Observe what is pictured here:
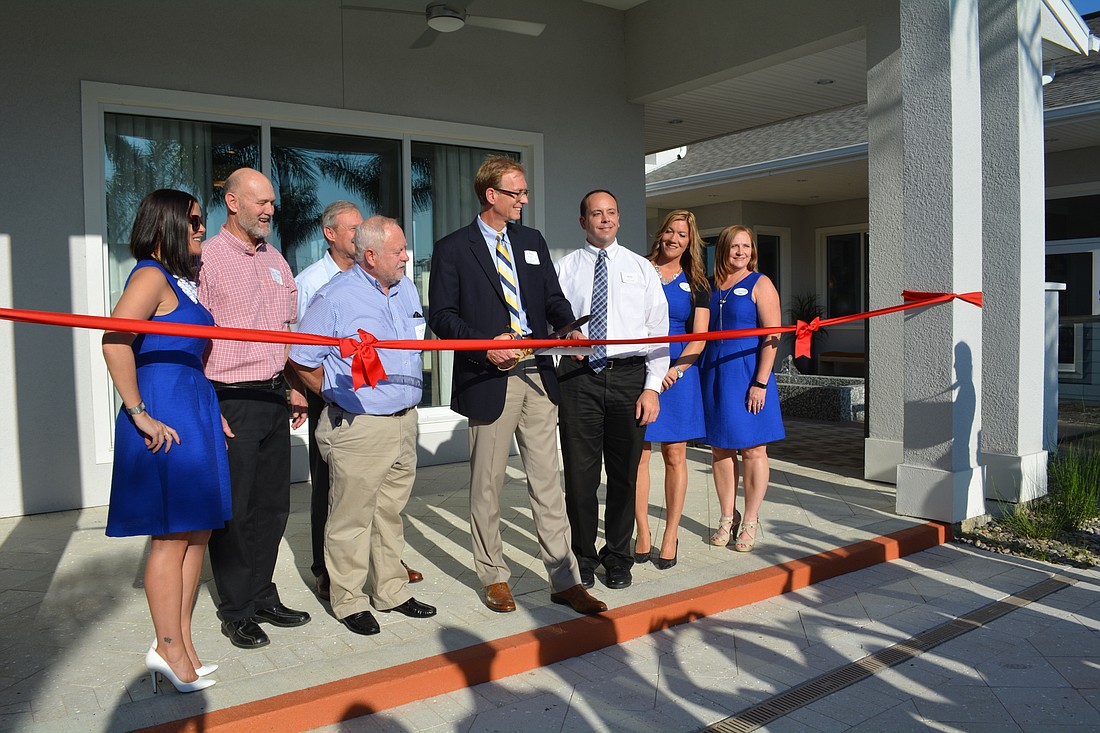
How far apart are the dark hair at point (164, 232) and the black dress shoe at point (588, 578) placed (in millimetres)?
2401

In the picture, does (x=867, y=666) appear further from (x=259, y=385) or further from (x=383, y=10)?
(x=383, y=10)

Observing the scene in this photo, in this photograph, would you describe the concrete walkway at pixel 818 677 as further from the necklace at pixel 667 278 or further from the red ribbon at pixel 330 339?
the necklace at pixel 667 278

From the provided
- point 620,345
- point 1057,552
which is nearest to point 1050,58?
point 1057,552

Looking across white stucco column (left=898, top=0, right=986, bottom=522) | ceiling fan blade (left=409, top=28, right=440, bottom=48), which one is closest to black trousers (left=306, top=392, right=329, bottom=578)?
white stucco column (left=898, top=0, right=986, bottom=522)

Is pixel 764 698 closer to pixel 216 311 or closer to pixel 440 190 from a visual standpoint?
pixel 216 311

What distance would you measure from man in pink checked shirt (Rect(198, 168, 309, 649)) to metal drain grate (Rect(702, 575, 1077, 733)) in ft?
6.56

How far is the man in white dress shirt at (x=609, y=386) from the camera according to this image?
14.5ft

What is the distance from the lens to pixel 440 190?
27.2ft

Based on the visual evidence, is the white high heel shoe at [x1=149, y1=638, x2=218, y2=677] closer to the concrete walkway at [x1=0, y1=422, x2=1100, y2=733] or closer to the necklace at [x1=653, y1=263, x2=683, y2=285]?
the concrete walkway at [x1=0, y1=422, x2=1100, y2=733]

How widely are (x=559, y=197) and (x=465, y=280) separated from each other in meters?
4.88

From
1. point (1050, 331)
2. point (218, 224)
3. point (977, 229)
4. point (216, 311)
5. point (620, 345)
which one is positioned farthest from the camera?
point (1050, 331)

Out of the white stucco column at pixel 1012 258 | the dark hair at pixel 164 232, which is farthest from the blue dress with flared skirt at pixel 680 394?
the white stucco column at pixel 1012 258

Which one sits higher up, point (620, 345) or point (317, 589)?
point (620, 345)

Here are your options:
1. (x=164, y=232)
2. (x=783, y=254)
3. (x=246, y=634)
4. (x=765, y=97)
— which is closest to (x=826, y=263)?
(x=783, y=254)
